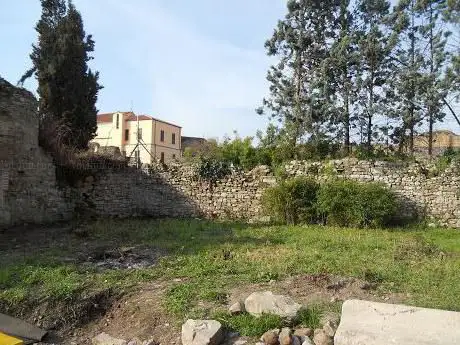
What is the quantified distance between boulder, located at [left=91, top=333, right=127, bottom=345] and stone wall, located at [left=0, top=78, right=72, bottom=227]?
7.95m

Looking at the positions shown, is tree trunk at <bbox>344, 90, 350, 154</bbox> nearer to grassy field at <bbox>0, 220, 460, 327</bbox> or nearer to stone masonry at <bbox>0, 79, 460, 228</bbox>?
stone masonry at <bbox>0, 79, 460, 228</bbox>

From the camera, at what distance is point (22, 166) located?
43.7ft

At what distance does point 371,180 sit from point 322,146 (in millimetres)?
3267

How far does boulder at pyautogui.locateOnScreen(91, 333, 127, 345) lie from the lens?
5274 millimetres

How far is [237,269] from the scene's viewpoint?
23.9ft

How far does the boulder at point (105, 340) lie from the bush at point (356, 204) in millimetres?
9071

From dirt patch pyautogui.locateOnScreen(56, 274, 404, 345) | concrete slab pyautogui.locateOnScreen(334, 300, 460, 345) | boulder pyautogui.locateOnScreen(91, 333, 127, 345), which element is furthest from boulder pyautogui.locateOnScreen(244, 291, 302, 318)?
boulder pyautogui.locateOnScreen(91, 333, 127, 345)

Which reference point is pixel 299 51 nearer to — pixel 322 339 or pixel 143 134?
pixel 322 339

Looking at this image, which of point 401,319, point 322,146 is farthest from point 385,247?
point 322,146

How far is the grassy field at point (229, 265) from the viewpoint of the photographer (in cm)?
633

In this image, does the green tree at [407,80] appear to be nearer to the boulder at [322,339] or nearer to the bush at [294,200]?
the bush at [294,200]

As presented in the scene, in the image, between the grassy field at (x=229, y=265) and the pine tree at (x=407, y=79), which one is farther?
the pine tree at (x=407, y=79)

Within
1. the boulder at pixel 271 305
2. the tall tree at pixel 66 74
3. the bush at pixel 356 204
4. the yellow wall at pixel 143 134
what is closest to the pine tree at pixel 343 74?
the bush at pixel 356 204

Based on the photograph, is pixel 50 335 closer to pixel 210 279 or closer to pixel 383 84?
pixel 210 279
